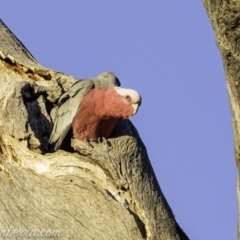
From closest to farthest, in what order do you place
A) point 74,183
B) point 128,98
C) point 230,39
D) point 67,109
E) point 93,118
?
point 230,39 → point 74,183 → point 67,109 → point 128,98 → point 93,118

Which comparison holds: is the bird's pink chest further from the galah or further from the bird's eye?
the bird's eye

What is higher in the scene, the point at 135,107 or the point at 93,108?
the point at 135,107

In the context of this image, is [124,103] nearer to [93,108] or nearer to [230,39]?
[93,108]

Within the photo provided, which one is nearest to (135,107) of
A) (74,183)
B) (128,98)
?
(128,98)

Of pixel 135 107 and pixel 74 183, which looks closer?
pixel 74 183

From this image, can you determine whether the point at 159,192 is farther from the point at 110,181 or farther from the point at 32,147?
the point at 32,147

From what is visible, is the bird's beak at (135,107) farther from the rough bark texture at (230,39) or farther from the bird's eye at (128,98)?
the rough bark texture at (230,39)

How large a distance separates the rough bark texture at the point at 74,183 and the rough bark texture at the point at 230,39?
5.59 ft

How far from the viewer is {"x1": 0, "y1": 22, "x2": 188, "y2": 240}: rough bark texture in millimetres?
5844

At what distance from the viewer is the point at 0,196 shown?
20.2 feet

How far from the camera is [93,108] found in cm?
798

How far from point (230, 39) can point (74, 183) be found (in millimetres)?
2424

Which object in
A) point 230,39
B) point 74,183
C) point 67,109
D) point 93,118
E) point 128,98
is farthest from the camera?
point 93,118

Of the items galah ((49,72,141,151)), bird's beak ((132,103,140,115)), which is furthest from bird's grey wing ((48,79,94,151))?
bird's beak ((132,103,140,115))
